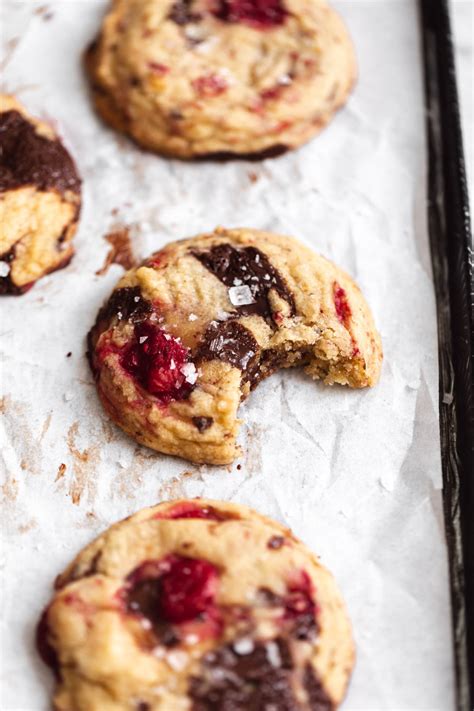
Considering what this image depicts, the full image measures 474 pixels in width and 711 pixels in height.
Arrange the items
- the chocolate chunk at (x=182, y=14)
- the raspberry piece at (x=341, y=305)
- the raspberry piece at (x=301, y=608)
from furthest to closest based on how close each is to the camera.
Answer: the chocolate chunk at (x=182, y=14), the raspberry piece at (x=341, y=305), the raspberry piece at (x=301, y=608)

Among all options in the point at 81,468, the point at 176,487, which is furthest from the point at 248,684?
the point at 81,468

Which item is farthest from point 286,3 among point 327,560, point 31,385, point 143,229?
point 327,560

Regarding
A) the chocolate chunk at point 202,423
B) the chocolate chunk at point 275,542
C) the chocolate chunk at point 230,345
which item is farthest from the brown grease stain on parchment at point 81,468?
the chocolate chunk at point 275,542

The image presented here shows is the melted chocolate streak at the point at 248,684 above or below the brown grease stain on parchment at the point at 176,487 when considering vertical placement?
below

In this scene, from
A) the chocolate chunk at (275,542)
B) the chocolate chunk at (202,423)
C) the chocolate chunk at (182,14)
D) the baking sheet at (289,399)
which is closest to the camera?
the chocolate chunk at (275,542)

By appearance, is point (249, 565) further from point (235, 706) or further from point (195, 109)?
point (195, 109)

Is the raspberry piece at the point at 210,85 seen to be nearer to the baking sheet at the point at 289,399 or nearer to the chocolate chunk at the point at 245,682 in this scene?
the baking sheet at the point at 289,399

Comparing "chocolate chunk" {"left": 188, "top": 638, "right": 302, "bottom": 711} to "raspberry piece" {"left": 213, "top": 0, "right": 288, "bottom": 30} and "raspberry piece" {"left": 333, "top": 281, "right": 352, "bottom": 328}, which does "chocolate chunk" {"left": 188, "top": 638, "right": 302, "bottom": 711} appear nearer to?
"raspberry piece" {"left": 333, "top": 281, "right": 352, "bottom": 328}
